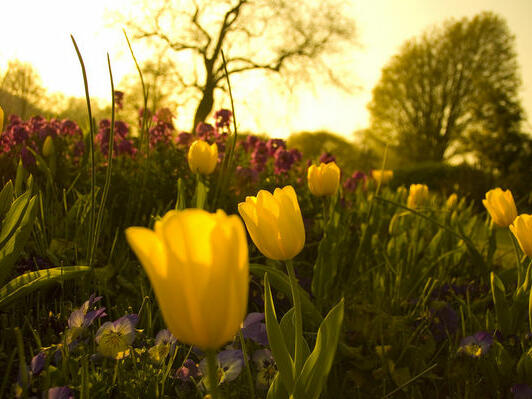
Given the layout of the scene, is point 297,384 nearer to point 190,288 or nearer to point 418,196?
point 190,288

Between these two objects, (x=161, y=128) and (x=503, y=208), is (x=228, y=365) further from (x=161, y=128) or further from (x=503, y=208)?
(x=161, y=128)

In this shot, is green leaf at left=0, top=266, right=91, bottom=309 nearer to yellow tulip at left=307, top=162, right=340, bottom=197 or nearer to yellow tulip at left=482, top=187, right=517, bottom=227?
yellow tulip at left=307, top=162, right=340, bottom=197

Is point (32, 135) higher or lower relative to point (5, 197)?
higher

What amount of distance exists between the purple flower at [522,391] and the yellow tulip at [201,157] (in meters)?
Result: 1.48

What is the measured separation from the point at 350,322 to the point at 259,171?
219 centimetres

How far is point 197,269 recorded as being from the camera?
468mm

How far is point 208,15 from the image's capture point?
20.6m

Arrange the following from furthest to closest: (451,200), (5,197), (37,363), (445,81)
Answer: (445,81), (451,200), (5,197), (37,363)

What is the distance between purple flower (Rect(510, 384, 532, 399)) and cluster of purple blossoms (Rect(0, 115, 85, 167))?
2729 millimetres

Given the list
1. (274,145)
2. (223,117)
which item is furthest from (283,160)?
(223,117)

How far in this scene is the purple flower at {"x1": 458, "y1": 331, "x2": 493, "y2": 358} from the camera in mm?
1369

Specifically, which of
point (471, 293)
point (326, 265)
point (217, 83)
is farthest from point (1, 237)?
point (217, 83)

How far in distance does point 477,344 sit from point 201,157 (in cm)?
137

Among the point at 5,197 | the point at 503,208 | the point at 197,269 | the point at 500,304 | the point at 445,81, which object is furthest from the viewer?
the point at 445,81
